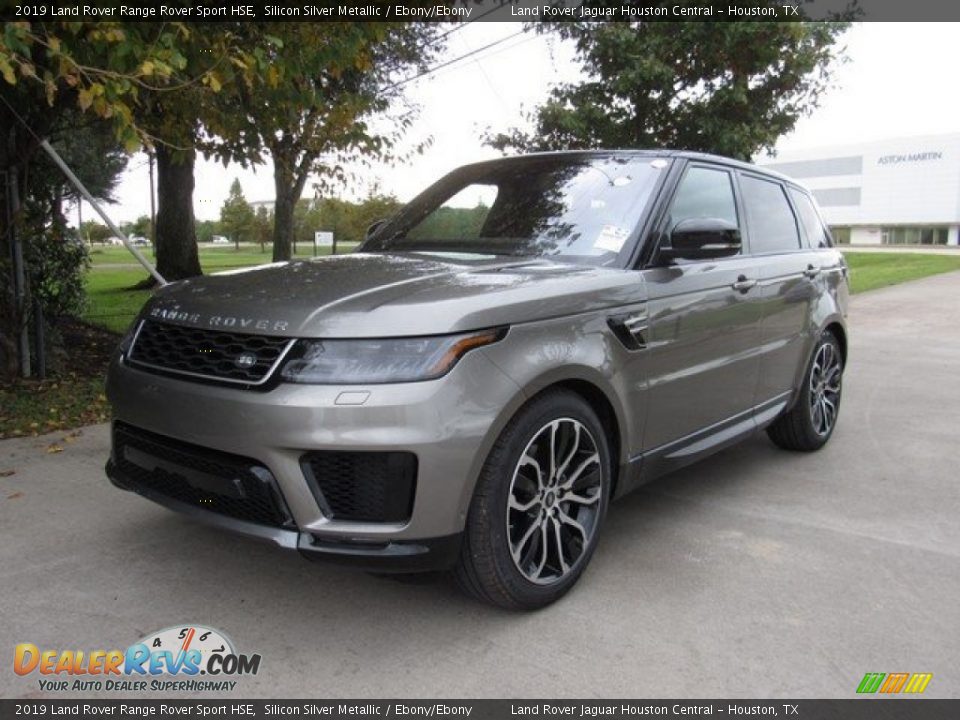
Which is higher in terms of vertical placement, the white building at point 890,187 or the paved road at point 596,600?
the white building at point 890,187

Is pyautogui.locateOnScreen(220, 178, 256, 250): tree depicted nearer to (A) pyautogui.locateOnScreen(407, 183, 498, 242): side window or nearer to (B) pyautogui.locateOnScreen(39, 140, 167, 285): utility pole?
(B) pyautogui.locateOnScreen(39, 140, 167, 285): utility pole

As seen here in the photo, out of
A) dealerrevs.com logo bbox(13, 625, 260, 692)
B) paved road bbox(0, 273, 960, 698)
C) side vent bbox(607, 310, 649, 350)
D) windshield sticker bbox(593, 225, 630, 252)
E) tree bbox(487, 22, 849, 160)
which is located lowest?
dealerrevs.com logo bbox(13, 625, 260, 692)

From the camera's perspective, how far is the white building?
81.8 meters

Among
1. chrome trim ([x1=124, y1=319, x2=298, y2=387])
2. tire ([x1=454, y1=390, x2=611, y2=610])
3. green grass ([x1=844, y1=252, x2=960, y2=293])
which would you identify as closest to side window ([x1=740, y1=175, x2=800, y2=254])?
tire ([x1=454, y1=390, x2=611, y2=610])

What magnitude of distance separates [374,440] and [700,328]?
192 centimetres

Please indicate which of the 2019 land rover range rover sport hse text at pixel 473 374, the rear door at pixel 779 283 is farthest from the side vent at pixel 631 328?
the rear door at pixel 779 283

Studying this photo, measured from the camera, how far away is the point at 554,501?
10.0 ft

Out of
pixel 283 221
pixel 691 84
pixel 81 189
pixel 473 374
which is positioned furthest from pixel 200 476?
pixel 283 221

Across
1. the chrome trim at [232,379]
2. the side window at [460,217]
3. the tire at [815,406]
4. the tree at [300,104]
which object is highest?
the tree at [300,104]

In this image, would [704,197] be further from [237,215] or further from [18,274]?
[237,215]

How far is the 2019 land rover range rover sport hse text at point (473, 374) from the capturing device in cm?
256

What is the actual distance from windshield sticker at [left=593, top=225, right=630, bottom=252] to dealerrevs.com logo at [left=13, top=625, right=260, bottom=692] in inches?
86.8

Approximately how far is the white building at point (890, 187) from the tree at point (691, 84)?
2856 inches

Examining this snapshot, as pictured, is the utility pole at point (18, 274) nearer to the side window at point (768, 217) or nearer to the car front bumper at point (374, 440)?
the car front bumper at point (374, 440)
